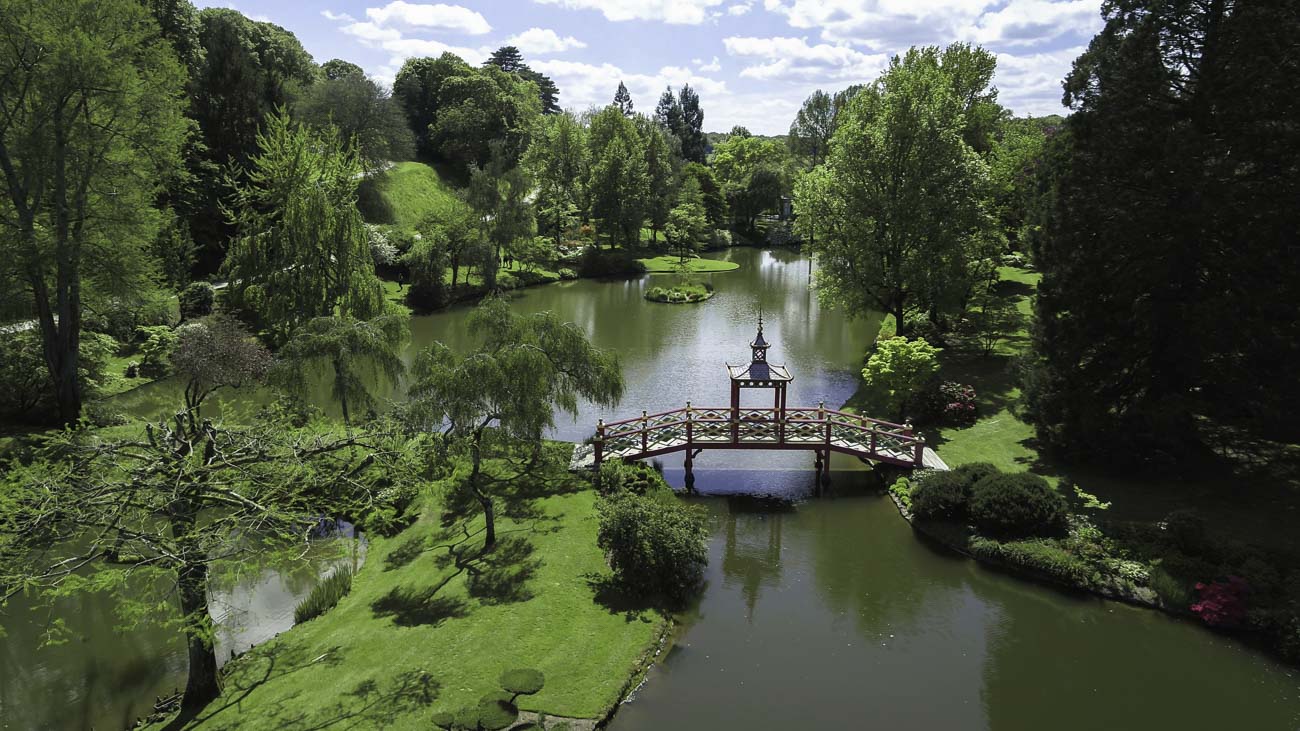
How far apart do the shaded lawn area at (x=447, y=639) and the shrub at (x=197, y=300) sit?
1112 inches

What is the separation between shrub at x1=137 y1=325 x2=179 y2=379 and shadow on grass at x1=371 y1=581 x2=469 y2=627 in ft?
76.0

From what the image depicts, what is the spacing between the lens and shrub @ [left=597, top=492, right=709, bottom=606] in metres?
18.1

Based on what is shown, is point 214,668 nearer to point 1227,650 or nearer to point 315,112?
point 1227,650

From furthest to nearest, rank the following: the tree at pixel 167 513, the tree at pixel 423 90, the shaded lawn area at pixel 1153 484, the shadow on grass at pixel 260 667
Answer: the tree at pixel 423 90 < the shaded lawn area at pixel 1153 484 < the shadow on grass at pixel 260 667 < the tree at pixel 167 513

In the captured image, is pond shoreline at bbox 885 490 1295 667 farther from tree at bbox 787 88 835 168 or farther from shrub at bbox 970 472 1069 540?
tree at bbox 787 88 835 168

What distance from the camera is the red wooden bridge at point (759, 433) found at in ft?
81.1

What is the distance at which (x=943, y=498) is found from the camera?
21.4m

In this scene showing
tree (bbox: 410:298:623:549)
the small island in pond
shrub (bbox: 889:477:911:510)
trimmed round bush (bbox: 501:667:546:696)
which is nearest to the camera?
trimmed round bush (bbox: 501:667:546:696)

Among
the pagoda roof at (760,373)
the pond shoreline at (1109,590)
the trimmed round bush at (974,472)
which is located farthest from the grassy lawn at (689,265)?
the pond shoreline at (1109,590)

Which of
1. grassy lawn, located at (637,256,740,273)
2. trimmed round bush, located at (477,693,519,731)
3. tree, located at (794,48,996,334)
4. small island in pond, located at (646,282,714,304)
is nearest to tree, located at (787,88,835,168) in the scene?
grassy lawn, located at (637,256,740,273)

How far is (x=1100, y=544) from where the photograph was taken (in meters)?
19.2

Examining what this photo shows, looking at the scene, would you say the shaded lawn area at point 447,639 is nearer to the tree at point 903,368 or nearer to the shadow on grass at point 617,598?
the shadow on grass at point 617,598

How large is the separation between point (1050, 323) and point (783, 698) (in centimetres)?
1598

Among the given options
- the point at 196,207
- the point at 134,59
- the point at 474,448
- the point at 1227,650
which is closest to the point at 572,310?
the point at 196,207
